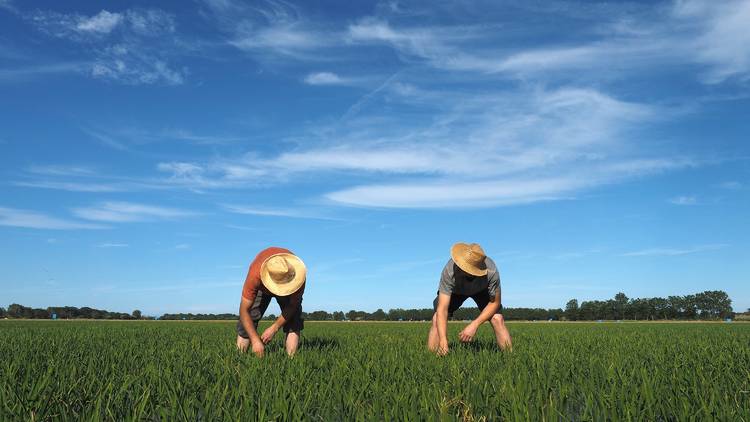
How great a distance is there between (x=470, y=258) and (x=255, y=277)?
2.46 metres

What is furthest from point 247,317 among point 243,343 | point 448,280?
point 448,280

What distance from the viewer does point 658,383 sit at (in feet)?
13.8

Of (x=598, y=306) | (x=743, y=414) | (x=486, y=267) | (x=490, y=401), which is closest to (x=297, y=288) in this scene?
(x=486, y=267)

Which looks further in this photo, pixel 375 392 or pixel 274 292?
pixel 274 292

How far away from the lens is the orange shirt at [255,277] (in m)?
6.42

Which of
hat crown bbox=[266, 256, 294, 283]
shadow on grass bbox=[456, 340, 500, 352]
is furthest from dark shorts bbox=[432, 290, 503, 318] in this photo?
hat crown bbox=[266, 256, 294, 283]

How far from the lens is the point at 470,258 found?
6.37 metres

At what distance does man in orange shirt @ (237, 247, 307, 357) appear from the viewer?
20.1 feet

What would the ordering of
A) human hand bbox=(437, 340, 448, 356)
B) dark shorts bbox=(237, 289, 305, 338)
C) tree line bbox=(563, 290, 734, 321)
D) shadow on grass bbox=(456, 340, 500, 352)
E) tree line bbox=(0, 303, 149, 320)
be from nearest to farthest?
human hand bbox=(437, 340, 448, 356), dark shorts bbox=(237, 289, 305, 338), shadow on grass bbox=(456, 340, 500, 352), tree line bbox=(0, 303, 149, 320), tree line bbox=(563, 290, 734, 321)

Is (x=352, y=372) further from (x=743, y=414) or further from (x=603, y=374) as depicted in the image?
(x=743, y=414)

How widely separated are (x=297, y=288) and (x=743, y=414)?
4306 millimetres

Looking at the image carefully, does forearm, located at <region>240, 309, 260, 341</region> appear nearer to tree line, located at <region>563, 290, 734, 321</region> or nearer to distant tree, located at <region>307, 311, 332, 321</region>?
distant tree, located at <region>307, 311, 332, 321</region>

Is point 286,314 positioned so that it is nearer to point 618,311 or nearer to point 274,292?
point 274,292

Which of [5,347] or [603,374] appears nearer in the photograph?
[603,374]
